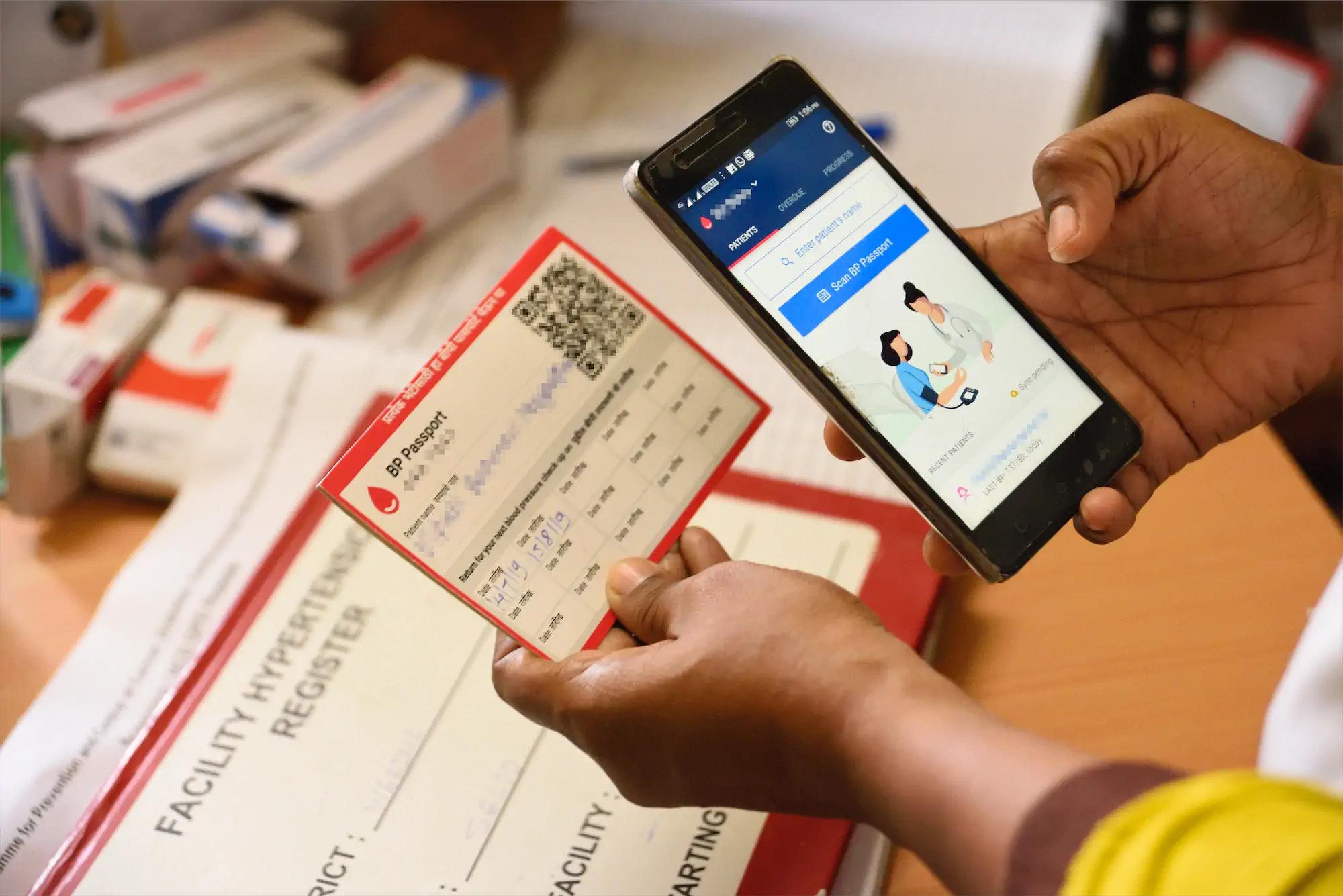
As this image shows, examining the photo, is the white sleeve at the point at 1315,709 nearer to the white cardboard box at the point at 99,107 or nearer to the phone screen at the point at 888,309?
the phone screen at the point at 888,309

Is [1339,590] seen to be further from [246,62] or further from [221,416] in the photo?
[246,62]

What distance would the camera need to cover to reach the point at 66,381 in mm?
597

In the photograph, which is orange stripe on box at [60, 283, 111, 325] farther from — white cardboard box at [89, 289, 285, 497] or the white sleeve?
the white sleeve

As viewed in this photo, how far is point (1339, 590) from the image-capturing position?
0.43m

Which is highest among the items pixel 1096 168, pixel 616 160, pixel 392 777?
pixel 1096 168

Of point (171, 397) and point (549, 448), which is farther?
point (171, 397)

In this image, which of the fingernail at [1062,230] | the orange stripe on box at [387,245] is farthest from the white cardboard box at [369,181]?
the fingernail at [1062,230]

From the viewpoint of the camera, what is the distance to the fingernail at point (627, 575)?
1.40 ft

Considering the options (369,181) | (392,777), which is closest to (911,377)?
(392,777)

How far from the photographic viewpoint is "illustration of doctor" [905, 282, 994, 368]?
0.48 metres

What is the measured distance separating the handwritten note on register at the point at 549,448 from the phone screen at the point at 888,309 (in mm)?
45

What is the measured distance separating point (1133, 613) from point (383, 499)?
0.35m

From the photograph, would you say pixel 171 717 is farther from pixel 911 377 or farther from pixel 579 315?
pixel 911 377

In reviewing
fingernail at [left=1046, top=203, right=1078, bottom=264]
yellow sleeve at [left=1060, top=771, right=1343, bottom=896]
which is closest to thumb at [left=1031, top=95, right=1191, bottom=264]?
fingernail at [left=1046, top=203, right=1078, bottom=264]
